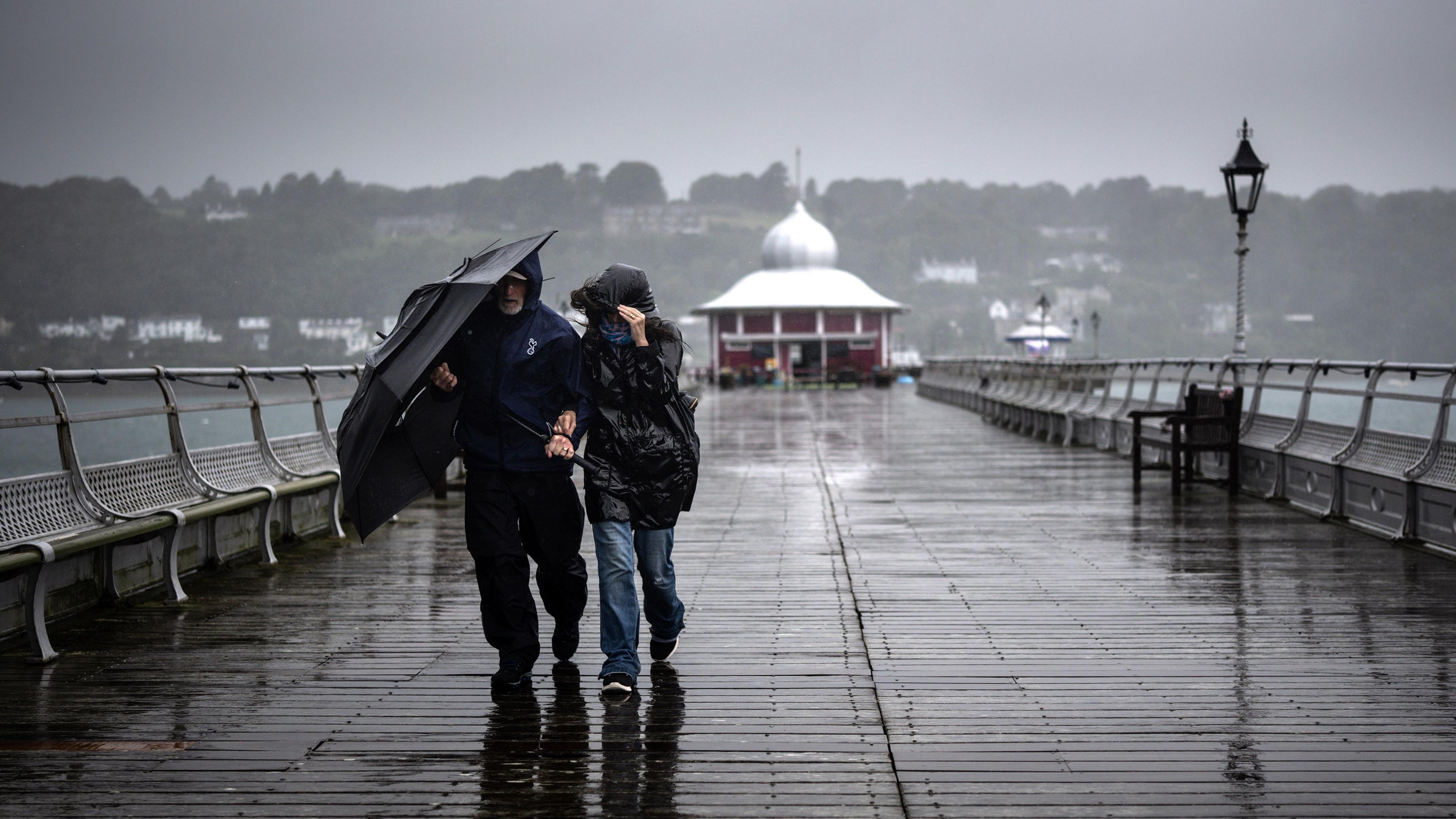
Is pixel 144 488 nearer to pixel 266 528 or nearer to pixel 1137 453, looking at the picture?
pixel 266 528

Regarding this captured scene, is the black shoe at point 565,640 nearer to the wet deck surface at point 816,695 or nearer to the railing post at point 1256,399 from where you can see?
the wet deck surface at point 816,695

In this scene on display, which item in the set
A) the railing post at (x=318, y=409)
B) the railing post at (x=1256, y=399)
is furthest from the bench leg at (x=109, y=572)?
the railing post at (x=1256, y=399)

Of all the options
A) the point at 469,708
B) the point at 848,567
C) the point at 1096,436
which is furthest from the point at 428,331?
the point at 1096,436

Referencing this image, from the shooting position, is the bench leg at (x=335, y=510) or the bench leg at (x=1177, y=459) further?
the bench leg at (x=1177, y=459)

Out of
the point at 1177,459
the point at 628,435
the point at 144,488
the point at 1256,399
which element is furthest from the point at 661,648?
the point at 1256,399

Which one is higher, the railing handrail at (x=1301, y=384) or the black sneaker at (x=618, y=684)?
the railing handrail at (x=1301, y=384)

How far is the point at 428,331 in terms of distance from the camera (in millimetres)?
5836

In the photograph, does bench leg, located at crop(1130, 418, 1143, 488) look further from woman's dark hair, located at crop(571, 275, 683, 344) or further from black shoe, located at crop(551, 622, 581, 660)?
woman's dark hair, located at crop(571, 275, 683, 344)

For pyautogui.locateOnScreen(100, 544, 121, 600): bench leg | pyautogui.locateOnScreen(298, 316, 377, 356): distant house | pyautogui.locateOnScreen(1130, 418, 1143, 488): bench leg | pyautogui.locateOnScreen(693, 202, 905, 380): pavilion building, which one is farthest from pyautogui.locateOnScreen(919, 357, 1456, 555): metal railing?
pyautogui.locateOnScreen(298, 316, 377, 356): distant house

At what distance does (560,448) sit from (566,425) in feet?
0.43

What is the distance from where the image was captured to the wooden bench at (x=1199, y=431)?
13.6 metres

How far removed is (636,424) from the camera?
19.5ft

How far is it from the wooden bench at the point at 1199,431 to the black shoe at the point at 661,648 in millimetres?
8436

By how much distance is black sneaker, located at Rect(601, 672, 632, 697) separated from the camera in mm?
5715
